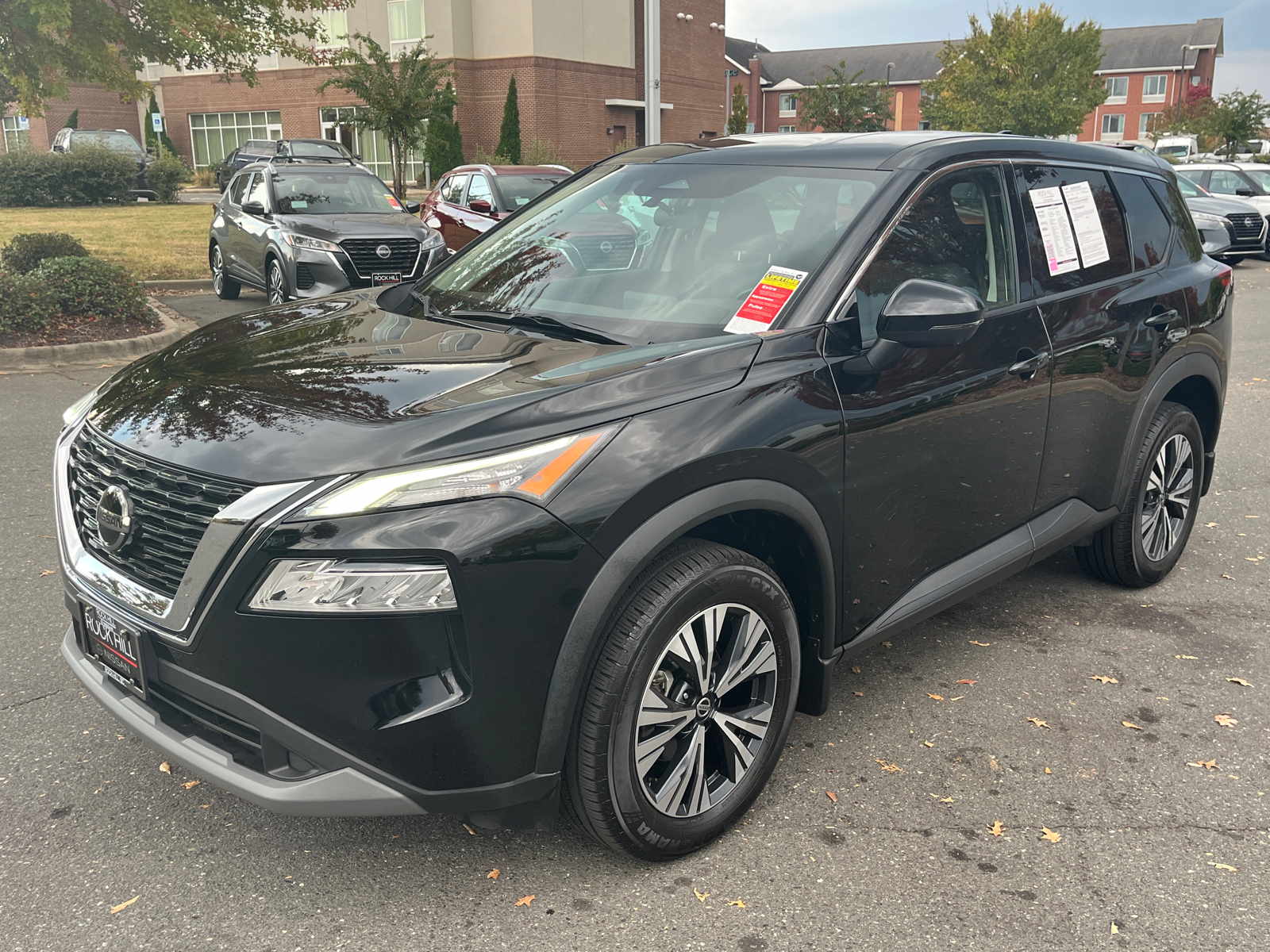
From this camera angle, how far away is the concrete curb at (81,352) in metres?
9.47

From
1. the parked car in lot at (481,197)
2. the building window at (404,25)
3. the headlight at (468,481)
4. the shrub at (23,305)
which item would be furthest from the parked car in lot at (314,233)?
the building window at (404,25)

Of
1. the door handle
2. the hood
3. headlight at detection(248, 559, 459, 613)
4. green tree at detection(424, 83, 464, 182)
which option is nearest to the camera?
headlight at detection(248, 559, 459, 613)

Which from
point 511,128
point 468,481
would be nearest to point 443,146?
point 511,128

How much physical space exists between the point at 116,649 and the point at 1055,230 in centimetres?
331

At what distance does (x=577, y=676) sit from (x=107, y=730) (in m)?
1.90

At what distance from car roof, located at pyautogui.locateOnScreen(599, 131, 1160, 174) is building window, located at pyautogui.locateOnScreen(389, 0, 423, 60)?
39.6 m

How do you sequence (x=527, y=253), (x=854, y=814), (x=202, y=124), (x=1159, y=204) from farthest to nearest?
(x=202, y=124) → (x=1159, y=204) → (x=527, y=253) → (x=854, y=814)

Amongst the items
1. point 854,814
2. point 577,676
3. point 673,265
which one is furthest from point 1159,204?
point 577,676

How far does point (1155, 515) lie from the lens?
4730 millimetres

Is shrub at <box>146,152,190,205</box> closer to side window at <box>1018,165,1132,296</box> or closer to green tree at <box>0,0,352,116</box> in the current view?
green tree at <box>0,0,352,116</box>

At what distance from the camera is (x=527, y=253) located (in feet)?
12.8

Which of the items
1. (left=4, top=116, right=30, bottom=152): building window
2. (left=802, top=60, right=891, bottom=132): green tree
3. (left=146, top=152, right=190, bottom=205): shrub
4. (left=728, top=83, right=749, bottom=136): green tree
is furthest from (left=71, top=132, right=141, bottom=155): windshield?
(left=802, top=60, right=891, bottom=132): green tree

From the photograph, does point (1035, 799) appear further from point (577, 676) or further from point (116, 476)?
point (116, 476)

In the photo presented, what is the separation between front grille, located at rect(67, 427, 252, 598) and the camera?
2.44 meters
